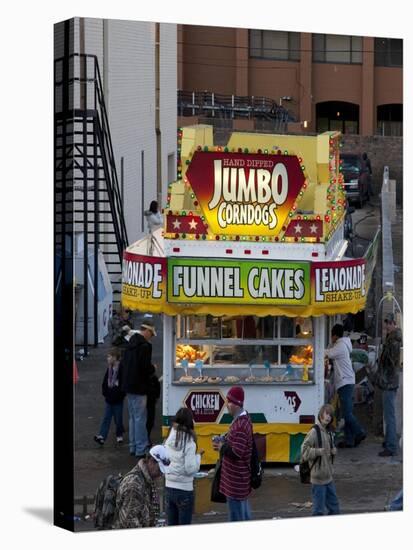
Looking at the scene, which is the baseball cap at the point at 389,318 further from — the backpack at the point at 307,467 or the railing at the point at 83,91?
the railing at the point at 83,91

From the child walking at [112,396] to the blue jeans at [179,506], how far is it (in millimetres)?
658

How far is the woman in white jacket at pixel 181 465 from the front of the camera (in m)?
14.5

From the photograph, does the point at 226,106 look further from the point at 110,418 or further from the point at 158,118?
the point at 110,418

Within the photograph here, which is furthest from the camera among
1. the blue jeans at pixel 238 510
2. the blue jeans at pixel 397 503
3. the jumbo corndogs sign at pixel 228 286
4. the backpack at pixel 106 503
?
the blue jeans at pixel 397 503

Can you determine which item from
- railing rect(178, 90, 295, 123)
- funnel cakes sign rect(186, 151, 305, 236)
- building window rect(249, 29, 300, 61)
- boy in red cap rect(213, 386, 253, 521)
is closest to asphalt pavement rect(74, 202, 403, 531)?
boy in red cap rect(213, 386, 253, 521)

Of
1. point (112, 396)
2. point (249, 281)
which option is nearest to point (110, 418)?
point (112, 396)

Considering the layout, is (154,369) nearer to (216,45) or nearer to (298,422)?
(298,422)

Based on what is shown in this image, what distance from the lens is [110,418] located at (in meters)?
14.9

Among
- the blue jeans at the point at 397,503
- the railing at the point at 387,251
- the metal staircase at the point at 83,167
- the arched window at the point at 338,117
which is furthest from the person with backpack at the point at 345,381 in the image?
the metal staircase at the point at 83,167

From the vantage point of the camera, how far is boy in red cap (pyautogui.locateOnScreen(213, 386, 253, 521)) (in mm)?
14531

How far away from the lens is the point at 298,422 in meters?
15.6

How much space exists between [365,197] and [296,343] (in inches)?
58.2

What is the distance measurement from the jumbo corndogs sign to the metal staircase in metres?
0.36

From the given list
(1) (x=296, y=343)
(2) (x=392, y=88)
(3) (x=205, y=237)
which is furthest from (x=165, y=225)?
(2) (x=392, y=88)
